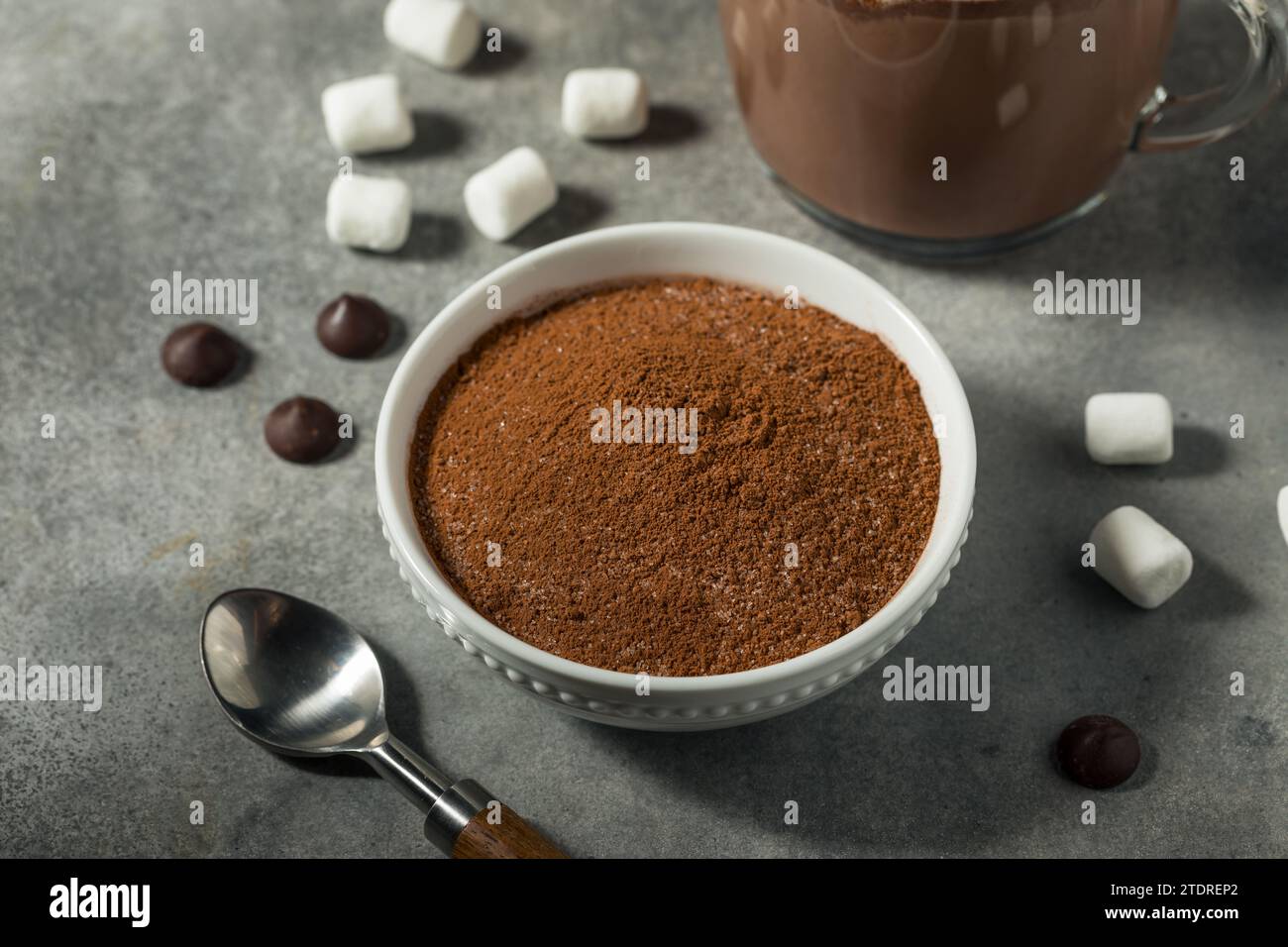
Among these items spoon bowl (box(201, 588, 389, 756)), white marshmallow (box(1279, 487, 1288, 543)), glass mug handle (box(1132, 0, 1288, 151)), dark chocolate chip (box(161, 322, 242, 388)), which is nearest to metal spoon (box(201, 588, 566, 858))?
spoon bowl (box(201, 588, 389, 756))

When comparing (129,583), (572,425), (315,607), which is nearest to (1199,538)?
(572,425)

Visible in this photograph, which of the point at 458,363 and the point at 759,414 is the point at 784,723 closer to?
the point at 759,414

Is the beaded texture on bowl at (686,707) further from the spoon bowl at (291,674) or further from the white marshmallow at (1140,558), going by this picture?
the white marshmallow at (1140,558)

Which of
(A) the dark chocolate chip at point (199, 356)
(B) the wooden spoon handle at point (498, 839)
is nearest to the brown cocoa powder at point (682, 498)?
(B) the wooden spoon handle at point (498, 839)

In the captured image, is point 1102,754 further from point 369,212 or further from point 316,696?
point 369,212

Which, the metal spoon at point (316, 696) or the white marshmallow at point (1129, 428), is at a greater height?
the white marshmallow at point (1129, 428)

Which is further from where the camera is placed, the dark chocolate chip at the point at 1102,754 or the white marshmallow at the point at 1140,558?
the white marshmallow at the point at 1140,558

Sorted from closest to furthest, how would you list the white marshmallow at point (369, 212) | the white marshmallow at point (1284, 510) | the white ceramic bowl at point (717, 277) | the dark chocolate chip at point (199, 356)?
1. the white ceramic bowl at point (717, 277)
2. the white marshmallow at point (1284, 510)
3. the dark chocolate chip at point (199, 356)
4. the white marshmallow at point (369, 212)
